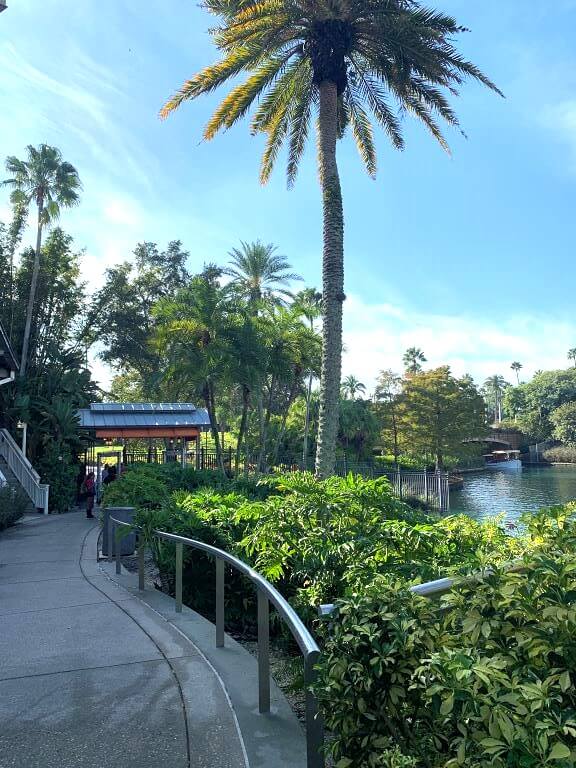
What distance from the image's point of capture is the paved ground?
3049mm

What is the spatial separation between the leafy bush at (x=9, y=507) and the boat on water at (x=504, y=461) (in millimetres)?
63871

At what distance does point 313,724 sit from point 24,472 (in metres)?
18.6

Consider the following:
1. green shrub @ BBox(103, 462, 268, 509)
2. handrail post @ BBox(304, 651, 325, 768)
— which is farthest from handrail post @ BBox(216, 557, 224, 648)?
green shrub @ BBox(103, 462, 268, 509)

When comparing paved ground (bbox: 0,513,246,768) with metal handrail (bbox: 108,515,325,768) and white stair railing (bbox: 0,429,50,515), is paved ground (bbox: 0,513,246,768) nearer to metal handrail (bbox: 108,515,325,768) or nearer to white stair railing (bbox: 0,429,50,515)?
metal handrail (bbox: 108,515,325,768)

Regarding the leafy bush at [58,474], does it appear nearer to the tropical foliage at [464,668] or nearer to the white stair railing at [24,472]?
the white stair railing at [24,472]

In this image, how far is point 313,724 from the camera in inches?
96.0

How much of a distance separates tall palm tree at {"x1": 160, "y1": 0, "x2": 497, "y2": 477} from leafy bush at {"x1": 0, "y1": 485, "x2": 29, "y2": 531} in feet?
23.7

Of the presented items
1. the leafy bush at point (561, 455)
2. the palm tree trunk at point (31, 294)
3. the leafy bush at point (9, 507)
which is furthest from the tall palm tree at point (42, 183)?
the leafy bush at point (561, 455)

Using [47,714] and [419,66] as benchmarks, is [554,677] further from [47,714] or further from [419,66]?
[419,66]

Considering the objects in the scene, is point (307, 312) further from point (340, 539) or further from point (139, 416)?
point (340, 539)

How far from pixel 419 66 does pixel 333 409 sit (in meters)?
8.13

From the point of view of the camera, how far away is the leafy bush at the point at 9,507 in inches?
524

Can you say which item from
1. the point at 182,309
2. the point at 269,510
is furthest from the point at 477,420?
the point at 269,510

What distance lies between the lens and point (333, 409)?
12.9 meters
